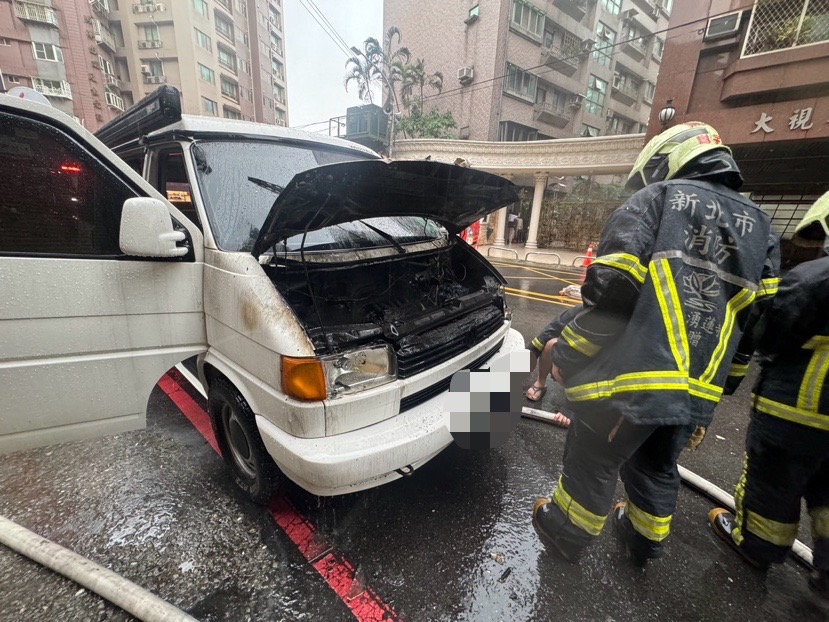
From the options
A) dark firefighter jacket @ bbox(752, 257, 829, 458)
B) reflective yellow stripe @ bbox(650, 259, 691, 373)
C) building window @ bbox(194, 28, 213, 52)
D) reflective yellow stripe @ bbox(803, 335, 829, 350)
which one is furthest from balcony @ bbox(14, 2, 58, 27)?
reflective yellow stripe @ bbox(803, 335, 829, 350)

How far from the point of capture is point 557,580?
171 centimetres

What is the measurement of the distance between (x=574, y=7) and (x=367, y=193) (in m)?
29.3

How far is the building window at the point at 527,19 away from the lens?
64.2ft

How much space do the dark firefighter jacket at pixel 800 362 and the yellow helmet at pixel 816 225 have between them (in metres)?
0.19

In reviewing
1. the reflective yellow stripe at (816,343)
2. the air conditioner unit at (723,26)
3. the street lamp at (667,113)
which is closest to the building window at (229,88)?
the street lamp at (667,113)

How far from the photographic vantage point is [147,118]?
239 cm

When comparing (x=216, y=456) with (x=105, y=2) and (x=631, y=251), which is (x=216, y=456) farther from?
(x=105, y=2)

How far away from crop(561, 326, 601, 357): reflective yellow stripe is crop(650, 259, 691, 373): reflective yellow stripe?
267mm

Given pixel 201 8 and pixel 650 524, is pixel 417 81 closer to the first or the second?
pixel 201 8

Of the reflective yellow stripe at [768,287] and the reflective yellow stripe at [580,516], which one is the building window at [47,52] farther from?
the reflective yellow stripe at [768,287]

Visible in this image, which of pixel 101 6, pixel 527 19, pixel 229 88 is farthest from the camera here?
pixel 229 88

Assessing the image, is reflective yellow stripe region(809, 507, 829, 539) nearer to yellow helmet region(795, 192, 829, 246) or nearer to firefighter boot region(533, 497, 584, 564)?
firefighter boot region(533, 497, 584, 564)

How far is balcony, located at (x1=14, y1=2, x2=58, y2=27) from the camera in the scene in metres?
23.7

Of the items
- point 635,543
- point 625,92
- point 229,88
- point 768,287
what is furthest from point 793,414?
point 229,88
